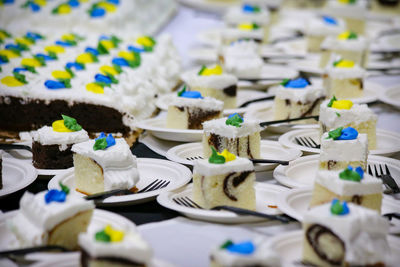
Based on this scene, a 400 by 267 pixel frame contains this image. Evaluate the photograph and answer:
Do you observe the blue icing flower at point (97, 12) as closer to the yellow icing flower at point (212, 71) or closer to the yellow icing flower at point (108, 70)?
the yellow icing flower at point (108, 70)

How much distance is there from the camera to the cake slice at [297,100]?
363 centimetres

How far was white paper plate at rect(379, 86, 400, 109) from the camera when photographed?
12.6 ft

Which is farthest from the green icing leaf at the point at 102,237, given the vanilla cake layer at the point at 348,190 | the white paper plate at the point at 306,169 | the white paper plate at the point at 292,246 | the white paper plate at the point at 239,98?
the white paper plate at the point at 239,98

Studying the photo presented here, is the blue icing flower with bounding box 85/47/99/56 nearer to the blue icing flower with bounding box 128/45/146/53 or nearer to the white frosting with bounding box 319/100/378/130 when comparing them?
the blue icing flower with bounding box 128/45/146/53

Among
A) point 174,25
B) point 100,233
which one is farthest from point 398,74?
point 100,233

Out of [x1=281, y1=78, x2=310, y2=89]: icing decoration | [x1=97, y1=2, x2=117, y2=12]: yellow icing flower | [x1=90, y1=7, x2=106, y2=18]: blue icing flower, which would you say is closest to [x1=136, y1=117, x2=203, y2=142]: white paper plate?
[x1=281, y1=78, x2=310, y2=89]: icing decoration

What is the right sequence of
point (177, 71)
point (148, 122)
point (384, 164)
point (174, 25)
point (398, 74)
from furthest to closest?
1. point (174, 25)
2. point (398, 74)
3. point (177, 71)
4. point (148, 122)
5. point (384, 164)

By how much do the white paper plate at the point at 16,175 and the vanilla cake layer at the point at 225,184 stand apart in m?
0.78

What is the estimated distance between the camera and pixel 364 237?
6.25ft

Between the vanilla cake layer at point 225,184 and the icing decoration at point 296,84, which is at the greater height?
the icing decoration at point 296,84

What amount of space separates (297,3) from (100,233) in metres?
7.78

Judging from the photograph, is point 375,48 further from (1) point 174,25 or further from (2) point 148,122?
(2) point 148,122

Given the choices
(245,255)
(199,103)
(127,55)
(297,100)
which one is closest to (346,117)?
(297,100)

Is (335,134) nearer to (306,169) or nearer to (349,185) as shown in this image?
(306,169)
